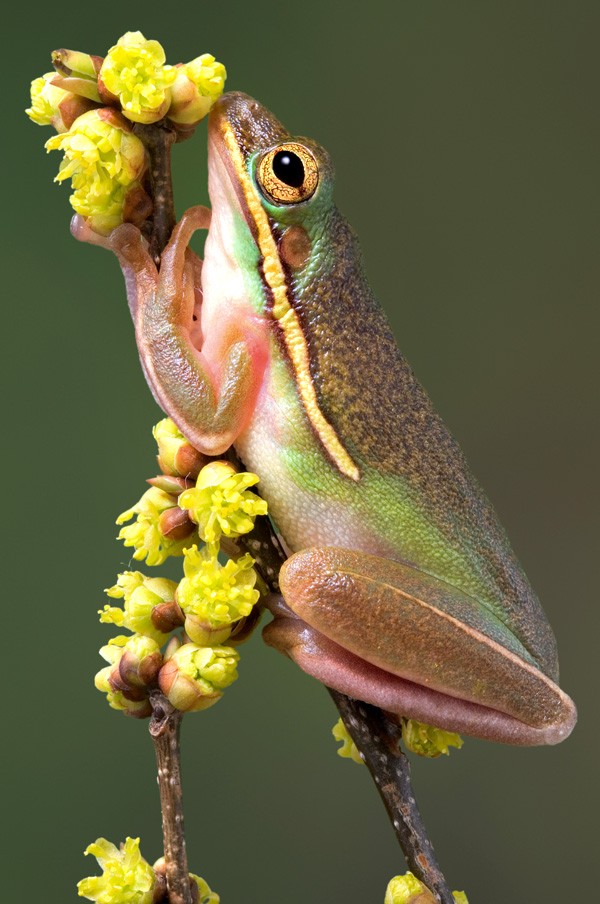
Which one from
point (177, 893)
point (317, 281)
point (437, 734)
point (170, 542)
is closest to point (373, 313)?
point (317, 281)

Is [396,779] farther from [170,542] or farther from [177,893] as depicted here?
[170,542]

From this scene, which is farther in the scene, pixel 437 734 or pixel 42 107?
pixel 437 734

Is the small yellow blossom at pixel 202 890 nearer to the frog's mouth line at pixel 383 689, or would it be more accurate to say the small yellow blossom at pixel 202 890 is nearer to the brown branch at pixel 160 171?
the frog's mouth line at pixel 383 689

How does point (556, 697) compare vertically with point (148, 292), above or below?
below

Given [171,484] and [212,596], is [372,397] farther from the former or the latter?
[212,596]

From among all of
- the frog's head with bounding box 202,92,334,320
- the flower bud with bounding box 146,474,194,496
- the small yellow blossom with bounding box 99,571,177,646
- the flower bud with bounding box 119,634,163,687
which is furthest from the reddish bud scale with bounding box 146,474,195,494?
the frog's head with bounding box 202,92,334,320

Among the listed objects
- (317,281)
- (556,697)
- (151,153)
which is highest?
(151,153)

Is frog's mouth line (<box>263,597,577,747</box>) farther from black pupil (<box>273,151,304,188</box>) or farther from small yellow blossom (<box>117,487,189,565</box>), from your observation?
black pupil (<box>273,151,304,188</box>)

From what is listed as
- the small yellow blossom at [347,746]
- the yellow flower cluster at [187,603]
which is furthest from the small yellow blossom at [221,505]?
the small yellow blossom at [347,746]

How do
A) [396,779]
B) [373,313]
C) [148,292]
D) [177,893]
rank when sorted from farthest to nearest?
[373,313] → [148,292] → [396,779] → [177,893]
